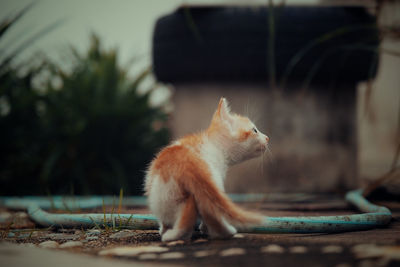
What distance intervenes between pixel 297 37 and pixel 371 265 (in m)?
1.76

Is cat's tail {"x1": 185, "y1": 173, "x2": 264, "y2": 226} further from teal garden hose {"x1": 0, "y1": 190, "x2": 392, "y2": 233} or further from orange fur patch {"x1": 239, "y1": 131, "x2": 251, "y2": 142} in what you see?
orange fur patch {"x1": 239, "y1": 131, "x2": 251, "y2": 142}

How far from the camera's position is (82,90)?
2867 millimetres

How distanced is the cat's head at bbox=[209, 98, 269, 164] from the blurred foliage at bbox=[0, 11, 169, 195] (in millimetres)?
1529

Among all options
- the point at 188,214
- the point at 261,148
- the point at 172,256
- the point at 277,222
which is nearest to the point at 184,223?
the point at 188,214

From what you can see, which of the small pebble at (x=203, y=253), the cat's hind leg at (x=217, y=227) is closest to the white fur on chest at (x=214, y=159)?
the cat's hind leg at (x=217, y=227)

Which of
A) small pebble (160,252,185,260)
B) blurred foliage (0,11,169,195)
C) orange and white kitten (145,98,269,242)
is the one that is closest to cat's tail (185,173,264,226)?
orange and white kitten (145,98,269,242)

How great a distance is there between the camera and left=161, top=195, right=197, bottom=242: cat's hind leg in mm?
889

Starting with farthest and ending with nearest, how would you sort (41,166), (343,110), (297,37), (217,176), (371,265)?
(41,166) < (343,110) < (297,37) < (217,176) < (371,265)

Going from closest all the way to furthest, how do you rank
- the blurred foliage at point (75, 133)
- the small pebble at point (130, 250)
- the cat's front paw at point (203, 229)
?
the small pebble at point (130, 250)
the cat's front paw at point (203, 229)
the blurred foliage at point (75, 133)

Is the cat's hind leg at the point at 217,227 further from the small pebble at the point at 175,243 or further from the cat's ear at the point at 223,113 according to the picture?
the cat's ear at the point at 223,113

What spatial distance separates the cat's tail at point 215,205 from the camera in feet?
2.74

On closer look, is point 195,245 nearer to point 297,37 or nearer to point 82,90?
point 297,37

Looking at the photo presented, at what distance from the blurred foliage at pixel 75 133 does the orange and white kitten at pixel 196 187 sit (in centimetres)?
155

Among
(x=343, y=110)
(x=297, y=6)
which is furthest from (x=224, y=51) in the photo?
(x=343, y=110)
